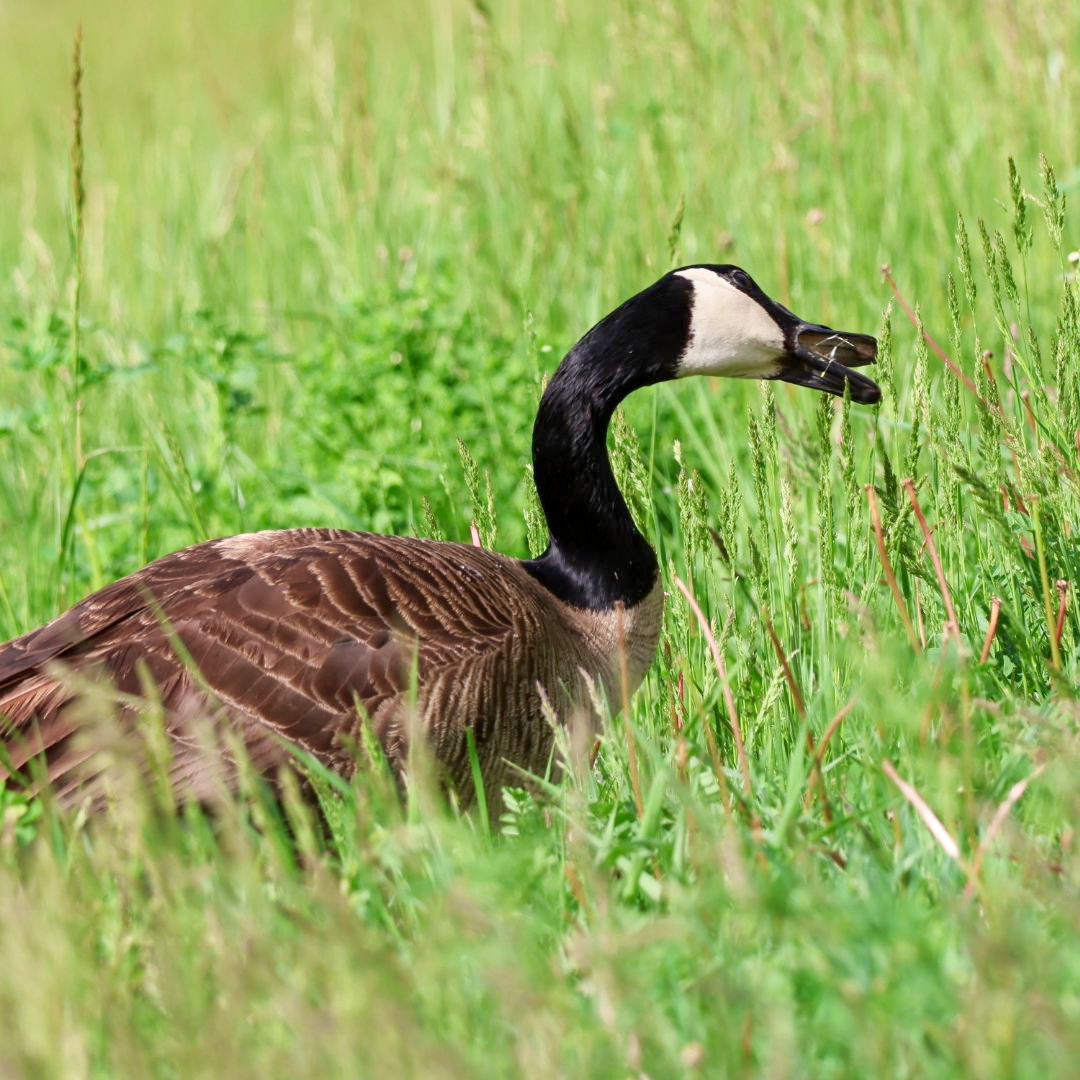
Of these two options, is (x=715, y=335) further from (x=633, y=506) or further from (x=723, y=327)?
(x=633, y=506)

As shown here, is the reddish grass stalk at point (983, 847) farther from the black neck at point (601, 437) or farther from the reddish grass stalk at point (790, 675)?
the black neck at point (601, 437)

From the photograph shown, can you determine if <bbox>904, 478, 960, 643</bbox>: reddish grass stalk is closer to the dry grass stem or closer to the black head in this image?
the dry grass stem

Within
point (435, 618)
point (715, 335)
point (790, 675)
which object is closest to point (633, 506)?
point (715, 335)

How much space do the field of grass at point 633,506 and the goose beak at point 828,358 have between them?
163mm

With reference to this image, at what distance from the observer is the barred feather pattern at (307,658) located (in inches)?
124

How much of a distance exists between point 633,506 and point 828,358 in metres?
0.63

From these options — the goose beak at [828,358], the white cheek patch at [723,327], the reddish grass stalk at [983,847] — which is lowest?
the reddish grass stalk at [983,847]

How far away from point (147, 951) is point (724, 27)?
524 cm

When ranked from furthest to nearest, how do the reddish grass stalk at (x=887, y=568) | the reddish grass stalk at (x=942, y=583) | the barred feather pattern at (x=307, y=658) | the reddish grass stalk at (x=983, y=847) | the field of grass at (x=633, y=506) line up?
the barred feather pattern at (x=307, y=658)
the reddish grass stalk at (x=887, y=568)
the reddish grass stalk at (x=942, y=583)
the reddish grass stalk at (x=983, y=847)
the field of grass at (x=633, y=506)

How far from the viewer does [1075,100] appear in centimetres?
588

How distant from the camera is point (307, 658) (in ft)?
10.7

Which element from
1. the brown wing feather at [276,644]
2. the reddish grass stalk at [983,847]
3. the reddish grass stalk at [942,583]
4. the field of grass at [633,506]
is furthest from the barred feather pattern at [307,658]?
the reddish grass stalk at [983,847]

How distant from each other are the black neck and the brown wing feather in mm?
320

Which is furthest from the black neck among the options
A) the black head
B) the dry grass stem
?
the dry grass stem
